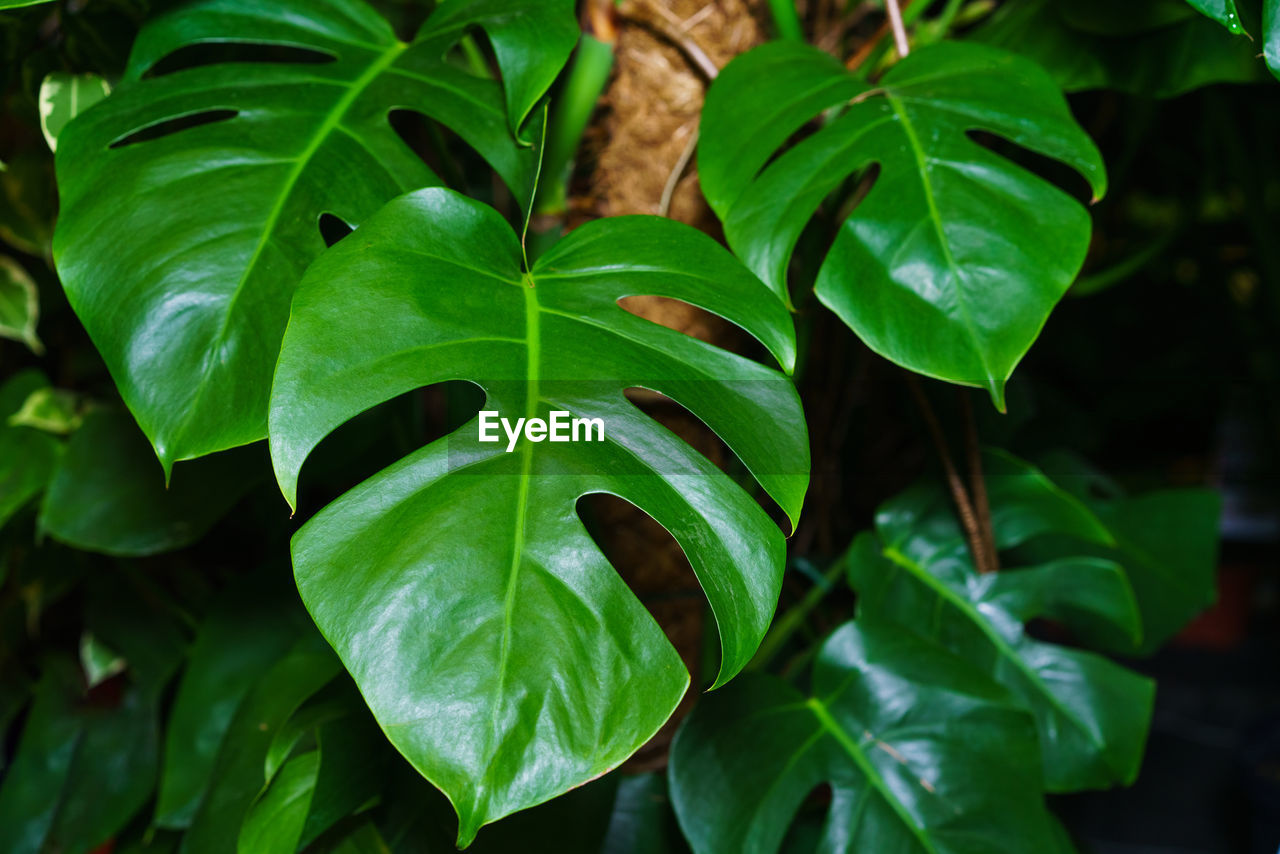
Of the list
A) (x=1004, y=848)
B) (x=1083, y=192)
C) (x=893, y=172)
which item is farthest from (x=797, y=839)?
(x=1083, y=192)

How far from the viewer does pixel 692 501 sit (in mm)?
492

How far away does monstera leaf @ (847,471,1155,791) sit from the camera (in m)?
0.86

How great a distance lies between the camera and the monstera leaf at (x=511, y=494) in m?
0.40

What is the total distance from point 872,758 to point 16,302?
1.05 m

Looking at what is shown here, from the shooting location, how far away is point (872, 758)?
0.76 m

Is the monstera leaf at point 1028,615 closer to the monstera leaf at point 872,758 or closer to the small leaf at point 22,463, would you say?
the monstera leaf at point 872,758

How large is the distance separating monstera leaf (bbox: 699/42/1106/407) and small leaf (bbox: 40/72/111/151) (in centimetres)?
56

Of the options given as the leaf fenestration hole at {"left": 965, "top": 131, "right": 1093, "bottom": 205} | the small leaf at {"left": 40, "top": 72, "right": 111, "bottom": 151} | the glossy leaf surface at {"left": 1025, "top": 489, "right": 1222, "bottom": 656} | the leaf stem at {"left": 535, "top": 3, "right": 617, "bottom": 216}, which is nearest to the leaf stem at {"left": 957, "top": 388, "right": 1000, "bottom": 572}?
the glossy leaf surface at {"left": 1025, "top": 489, "right": 1222, "bottom": 656}

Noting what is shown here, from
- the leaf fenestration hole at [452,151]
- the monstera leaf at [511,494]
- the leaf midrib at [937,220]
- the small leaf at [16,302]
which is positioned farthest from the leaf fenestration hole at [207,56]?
the leaf midrib at [937,220]

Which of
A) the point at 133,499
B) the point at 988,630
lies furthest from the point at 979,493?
the point at 133,499

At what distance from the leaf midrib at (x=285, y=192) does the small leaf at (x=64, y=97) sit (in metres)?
Result: 0.25

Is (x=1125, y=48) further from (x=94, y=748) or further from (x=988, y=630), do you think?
(x=94, y=748)

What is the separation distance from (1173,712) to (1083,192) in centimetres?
159

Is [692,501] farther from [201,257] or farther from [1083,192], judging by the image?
[1083,192]
